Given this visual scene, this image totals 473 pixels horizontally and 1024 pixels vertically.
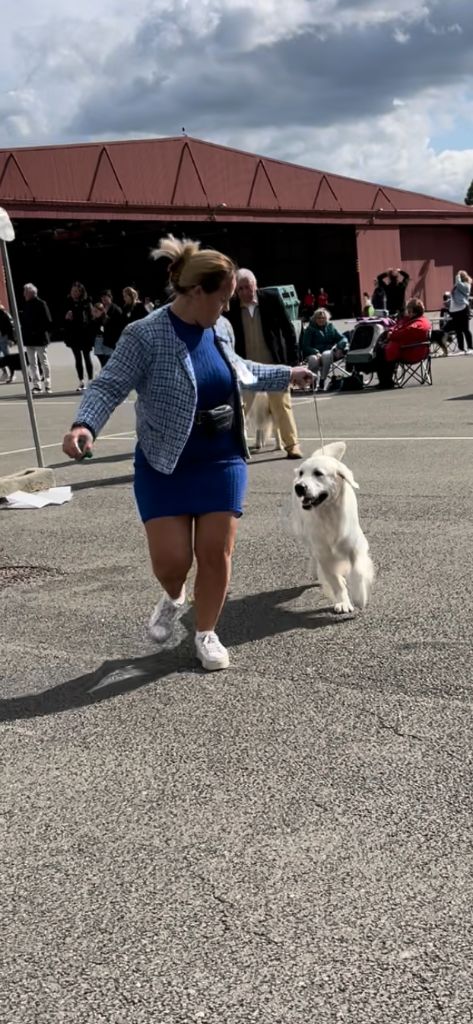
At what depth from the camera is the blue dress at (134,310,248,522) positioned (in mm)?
4285

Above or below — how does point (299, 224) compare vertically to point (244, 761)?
above

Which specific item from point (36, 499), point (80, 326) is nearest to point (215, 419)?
point (36, 499)

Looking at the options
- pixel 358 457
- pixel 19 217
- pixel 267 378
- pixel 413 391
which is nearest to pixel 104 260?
pixel 19 217

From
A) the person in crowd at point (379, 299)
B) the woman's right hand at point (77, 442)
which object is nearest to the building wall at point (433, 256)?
the person in crowd at point (379, 299)

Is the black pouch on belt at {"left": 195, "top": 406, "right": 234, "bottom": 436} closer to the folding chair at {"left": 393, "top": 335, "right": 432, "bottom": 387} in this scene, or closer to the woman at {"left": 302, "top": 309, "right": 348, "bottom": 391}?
the woman at {"left": 302, "top": 309, "right": 348, "bottom": 391}

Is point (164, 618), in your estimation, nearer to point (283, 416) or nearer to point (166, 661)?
point (166, 661)

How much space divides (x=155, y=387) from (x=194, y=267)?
51cm

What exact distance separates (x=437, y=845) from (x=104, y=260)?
51.8 meters

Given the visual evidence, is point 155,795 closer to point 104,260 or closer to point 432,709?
point 432,709

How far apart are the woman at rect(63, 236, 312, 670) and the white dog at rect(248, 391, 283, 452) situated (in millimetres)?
6158

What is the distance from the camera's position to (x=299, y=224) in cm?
Answer: 4528

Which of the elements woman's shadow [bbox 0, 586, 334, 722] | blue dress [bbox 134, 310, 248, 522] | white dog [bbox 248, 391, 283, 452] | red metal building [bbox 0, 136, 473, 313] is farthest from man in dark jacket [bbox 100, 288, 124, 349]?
red metal building [bbox 0, 136, 473, 313]

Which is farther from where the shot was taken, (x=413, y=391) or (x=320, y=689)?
(x=413, y=391)

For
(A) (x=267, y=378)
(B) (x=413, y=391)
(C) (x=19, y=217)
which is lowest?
(B) (x=413, y=391)
